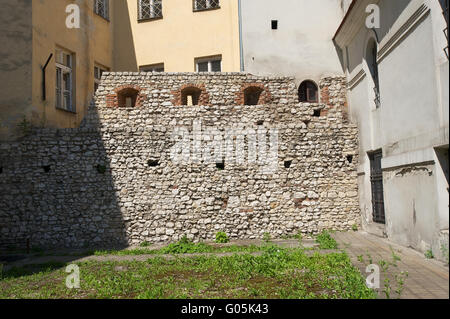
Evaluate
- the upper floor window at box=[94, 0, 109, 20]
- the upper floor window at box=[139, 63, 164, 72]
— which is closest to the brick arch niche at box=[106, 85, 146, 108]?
the upper floor window at box=[139, 63, 164, 72]

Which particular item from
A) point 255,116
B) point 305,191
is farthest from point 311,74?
point 305,191

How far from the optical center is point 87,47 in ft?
47.6

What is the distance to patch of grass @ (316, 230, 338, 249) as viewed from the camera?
997cm

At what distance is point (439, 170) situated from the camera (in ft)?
24.1

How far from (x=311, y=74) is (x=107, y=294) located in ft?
33.6

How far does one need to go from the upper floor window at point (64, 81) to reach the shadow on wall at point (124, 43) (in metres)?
2.90

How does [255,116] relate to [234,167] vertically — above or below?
above

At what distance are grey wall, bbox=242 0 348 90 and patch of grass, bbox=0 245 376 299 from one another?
7112mm

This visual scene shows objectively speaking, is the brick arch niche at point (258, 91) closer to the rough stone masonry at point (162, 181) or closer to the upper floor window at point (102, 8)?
the rough stone masonry at point (162, 181)

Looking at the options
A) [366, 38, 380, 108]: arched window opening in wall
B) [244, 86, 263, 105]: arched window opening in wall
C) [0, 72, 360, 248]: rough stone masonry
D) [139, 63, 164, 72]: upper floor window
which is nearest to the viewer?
[366, 38, 380, 108]: arched window opening in wall

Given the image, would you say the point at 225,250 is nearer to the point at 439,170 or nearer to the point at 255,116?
the point at 255,116

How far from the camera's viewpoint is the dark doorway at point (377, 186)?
10.8 meters

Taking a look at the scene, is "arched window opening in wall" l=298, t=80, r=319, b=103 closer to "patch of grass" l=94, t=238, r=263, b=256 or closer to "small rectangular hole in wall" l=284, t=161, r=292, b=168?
"small rectangular hole in wall" l=284, t=161, r=292, b=168

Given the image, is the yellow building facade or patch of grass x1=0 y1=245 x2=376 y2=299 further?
the yellow building facade
